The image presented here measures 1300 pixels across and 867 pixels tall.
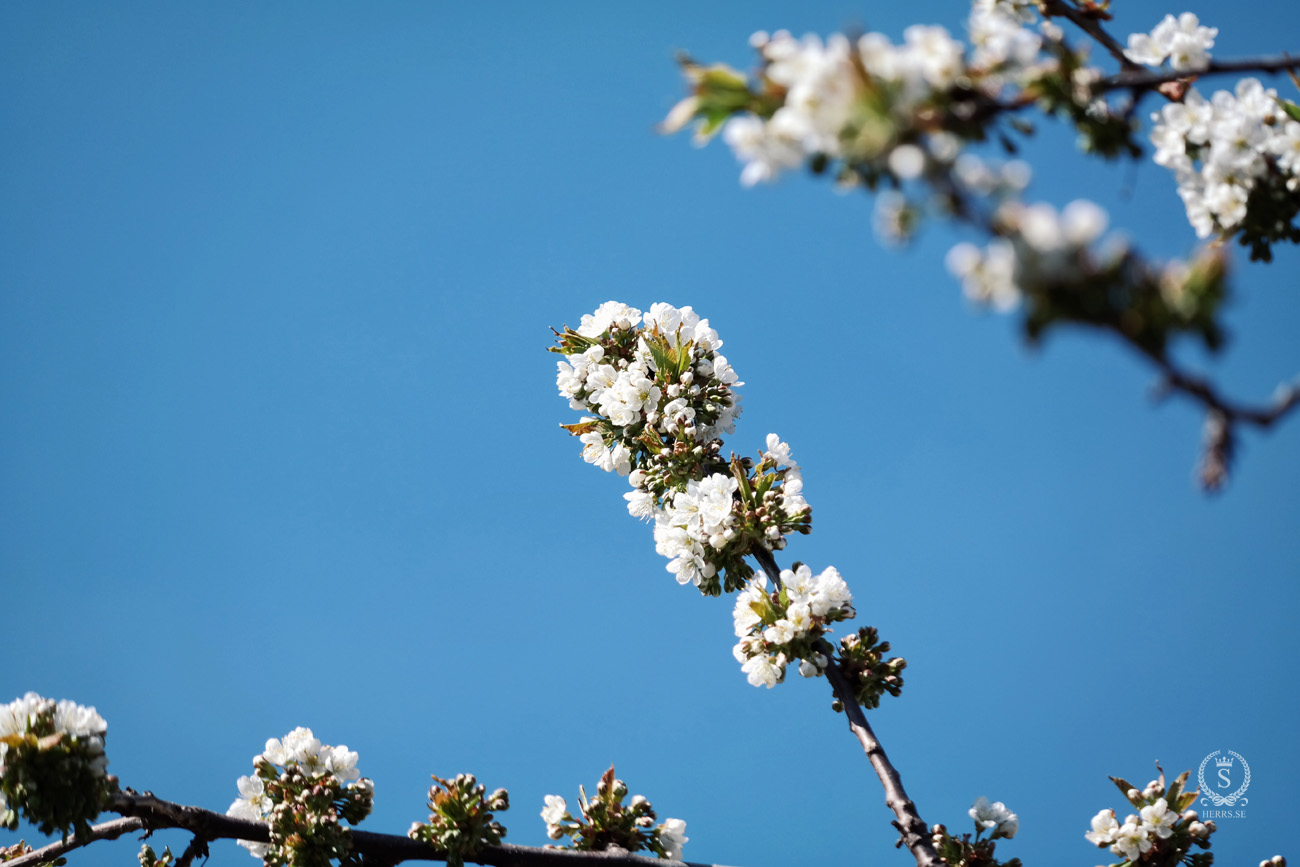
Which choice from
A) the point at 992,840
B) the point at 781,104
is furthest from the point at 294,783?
the point at 781,104

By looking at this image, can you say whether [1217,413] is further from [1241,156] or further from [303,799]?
[303,799]

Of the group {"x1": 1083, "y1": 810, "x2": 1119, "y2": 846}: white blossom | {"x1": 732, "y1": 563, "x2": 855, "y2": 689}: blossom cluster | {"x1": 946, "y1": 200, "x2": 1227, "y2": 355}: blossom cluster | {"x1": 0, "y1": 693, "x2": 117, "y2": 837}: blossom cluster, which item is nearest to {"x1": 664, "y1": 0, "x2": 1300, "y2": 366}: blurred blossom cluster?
{"x1": 946, "y1": 200, "x2": 1227, "y2": 355}: blossom cluster

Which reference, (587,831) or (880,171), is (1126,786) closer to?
(587,831)

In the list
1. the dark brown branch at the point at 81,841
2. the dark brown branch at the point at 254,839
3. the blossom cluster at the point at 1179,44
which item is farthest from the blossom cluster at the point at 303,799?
the blossom cluster at the point at 1179,44

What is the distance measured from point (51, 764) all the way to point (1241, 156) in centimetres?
492

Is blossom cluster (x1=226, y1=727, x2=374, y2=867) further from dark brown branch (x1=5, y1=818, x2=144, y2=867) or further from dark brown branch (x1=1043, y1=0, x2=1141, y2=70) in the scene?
dark brown branch (x1=1043, y1=0, x2=1141, y2=70)

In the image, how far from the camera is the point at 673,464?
4551mm

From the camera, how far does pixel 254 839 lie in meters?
4.05

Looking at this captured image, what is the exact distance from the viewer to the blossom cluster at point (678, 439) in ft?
13.8

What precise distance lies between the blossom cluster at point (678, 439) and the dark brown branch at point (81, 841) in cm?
256

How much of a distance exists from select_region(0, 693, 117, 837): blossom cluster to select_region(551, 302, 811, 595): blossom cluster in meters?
2.49

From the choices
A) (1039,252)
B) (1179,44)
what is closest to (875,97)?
(1039,252)

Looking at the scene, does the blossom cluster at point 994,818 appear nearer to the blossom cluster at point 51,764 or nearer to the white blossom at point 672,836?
the white blossom at point 672,836

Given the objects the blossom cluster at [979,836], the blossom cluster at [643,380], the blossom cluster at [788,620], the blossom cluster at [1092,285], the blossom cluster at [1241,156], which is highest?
the blossom cluster at [643,380]
